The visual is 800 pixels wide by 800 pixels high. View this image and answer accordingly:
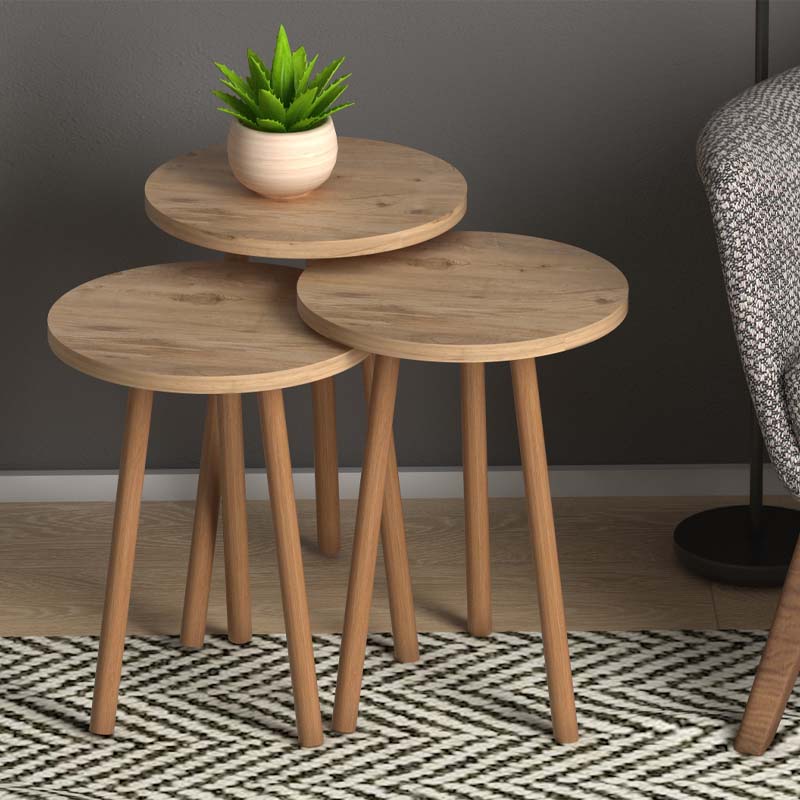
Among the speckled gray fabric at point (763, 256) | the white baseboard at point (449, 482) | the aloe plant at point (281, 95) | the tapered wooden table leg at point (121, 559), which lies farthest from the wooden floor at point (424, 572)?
the aloe plant at point (281, 95)

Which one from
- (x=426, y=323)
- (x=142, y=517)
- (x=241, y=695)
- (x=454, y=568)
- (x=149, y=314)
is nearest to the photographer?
(x=426, y=323)

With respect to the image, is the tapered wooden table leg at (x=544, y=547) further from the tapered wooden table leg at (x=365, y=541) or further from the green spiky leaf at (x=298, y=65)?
the green spiky leaf at (x=298, y=65)

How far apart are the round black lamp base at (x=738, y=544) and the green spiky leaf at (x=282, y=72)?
0.85 m

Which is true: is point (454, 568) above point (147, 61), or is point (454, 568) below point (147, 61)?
below

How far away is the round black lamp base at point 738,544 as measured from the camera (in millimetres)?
1940

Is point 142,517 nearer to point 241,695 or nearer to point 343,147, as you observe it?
point 241,695

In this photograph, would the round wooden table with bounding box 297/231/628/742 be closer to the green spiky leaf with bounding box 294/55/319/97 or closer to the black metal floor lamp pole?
the green spiky leaf with bounding box 294/55/319/97

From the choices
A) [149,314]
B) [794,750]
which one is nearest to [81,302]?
[149,314]

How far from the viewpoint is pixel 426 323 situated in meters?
1.47

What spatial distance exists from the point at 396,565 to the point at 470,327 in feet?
1.27

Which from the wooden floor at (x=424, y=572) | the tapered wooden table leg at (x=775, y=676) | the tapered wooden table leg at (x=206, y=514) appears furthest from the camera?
the wooden floor at (x=424, y=572)

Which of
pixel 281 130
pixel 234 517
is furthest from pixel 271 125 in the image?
pixel 234 517

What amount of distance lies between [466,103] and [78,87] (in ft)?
1.85

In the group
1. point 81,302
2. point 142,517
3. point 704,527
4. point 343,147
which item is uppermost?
point 343,147
